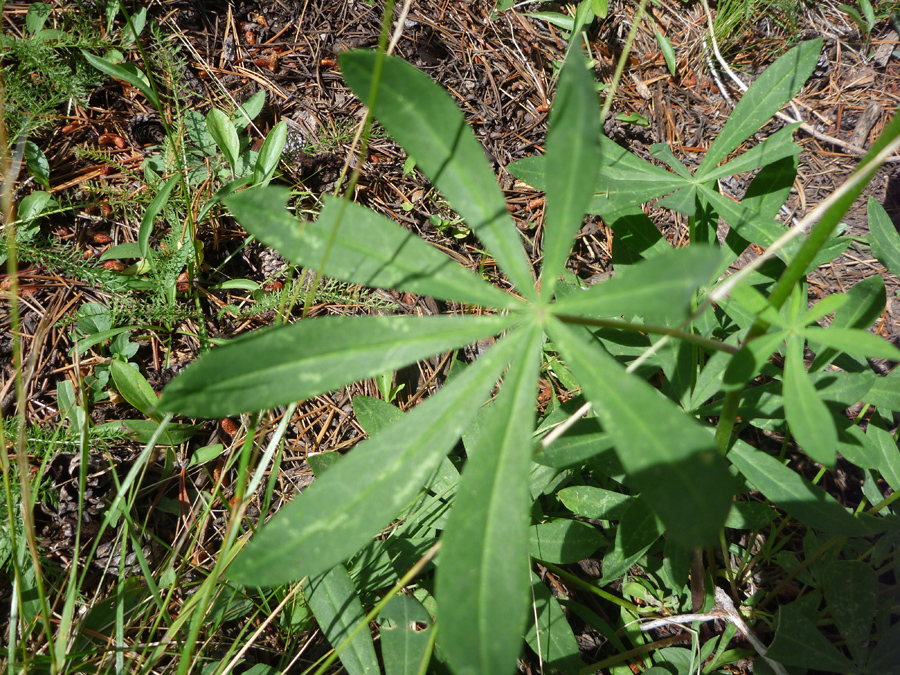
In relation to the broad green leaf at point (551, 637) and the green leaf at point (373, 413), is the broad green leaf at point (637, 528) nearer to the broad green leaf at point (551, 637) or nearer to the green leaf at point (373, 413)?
the broad green leaf at point (551, 637)

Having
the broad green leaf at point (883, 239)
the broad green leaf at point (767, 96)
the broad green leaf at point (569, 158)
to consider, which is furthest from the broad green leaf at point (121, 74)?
the broad green leaf at point (883, 239)

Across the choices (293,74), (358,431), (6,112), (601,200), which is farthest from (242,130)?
(601,200)

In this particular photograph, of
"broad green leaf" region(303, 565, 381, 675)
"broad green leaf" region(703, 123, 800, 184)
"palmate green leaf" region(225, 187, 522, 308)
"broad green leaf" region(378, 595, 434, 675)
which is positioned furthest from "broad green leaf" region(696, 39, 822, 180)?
"broad green leaf" region(303, 565, 381, 675)

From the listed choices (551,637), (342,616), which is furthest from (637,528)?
(342,616)

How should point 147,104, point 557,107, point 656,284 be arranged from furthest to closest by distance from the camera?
point 147,104 → point 557,107 → point 656,284

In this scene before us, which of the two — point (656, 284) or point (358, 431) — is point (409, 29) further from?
point (656, 284)

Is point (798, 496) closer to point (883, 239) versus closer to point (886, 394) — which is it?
point (886, 394)
